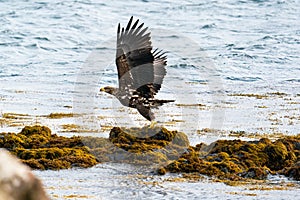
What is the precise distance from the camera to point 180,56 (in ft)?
166

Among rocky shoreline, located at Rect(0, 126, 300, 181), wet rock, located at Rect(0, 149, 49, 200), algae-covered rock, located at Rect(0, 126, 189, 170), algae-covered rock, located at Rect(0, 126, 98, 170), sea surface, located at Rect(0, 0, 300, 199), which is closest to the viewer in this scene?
wet rock, located at Rect(0, 149, 49, 200)

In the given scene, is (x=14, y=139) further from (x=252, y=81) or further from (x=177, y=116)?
(x=252, y=81)

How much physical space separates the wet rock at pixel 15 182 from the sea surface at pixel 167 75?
25.3 ft

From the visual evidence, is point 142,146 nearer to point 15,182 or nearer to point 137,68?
point 137,68

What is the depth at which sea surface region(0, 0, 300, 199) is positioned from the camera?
1222cm

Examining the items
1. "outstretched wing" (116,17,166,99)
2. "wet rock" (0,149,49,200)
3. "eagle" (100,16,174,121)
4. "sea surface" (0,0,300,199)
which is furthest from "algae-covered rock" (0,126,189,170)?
"wet rock" (0,149,49,200)

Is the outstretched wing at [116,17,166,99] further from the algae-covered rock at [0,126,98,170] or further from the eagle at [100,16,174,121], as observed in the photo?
the algae-covered rock at [0,126,98,170]

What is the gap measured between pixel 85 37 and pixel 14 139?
1857 inches

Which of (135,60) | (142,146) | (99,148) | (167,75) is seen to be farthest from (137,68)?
(167,75)

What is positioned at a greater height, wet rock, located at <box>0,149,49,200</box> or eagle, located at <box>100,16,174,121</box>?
wet rock, located at <box>0,149,49,200</box>

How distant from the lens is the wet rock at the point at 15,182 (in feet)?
9.50

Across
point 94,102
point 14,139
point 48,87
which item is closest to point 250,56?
point 48,87

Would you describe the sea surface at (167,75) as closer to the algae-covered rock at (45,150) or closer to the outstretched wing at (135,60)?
the algae-covered rock at (45,150)

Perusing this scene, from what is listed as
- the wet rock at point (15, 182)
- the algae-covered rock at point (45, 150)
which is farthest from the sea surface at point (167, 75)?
the wet rock at point (15, 182)
